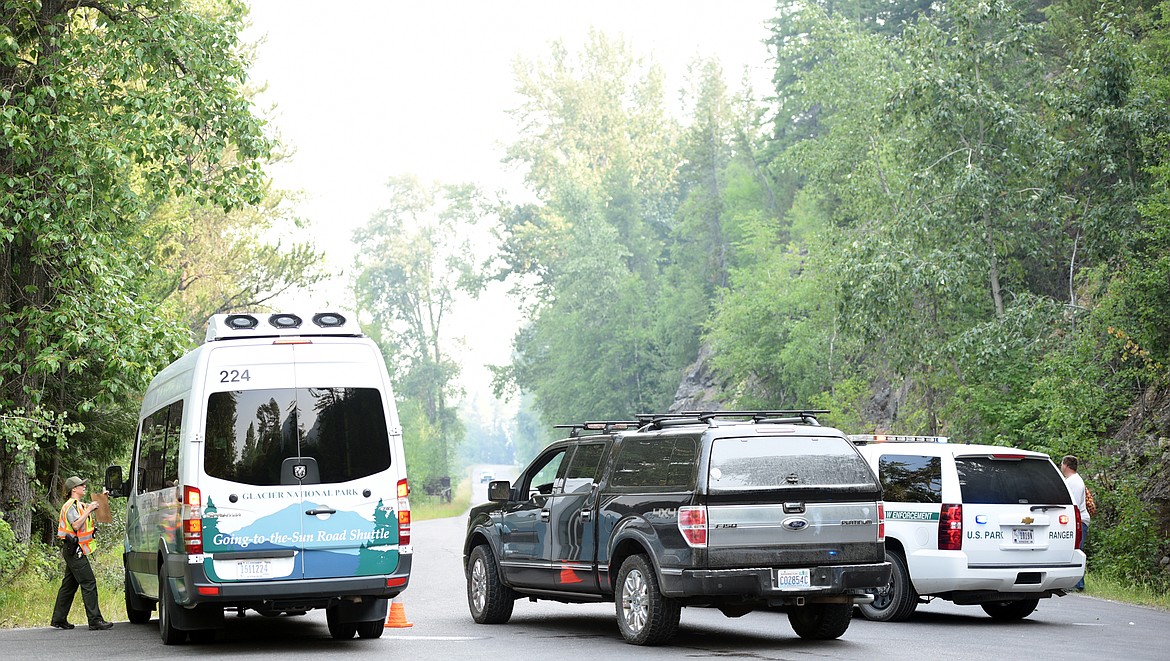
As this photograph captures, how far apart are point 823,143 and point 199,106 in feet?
101

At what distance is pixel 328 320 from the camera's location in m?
13.6

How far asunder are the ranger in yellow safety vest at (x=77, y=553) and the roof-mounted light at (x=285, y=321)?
3.66m

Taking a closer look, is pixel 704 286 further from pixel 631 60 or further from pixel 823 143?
pixel 823 143

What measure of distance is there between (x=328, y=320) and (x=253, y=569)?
8.70 feet

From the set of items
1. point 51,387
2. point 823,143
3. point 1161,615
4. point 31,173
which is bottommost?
point 1161,615

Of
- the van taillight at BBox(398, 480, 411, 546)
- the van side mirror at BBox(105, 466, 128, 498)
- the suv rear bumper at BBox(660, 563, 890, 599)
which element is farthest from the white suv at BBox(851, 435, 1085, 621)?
the van side mirror at BBox(105, 466, 128, 498)

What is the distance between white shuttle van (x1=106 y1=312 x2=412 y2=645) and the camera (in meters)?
12.1

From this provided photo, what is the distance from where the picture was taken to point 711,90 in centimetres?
8588

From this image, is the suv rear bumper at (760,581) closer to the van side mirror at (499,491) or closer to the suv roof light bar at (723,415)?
the suv roof light bar at (723,415)

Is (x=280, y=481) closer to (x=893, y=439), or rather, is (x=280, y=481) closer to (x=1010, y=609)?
(x=893, y=439)

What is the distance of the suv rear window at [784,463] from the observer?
12.1 m

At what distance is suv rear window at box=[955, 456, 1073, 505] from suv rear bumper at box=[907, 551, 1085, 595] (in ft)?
2.18

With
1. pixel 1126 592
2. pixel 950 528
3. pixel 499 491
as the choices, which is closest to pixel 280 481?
pixel 499 491

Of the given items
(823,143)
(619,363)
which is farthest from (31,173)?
(619,363)
